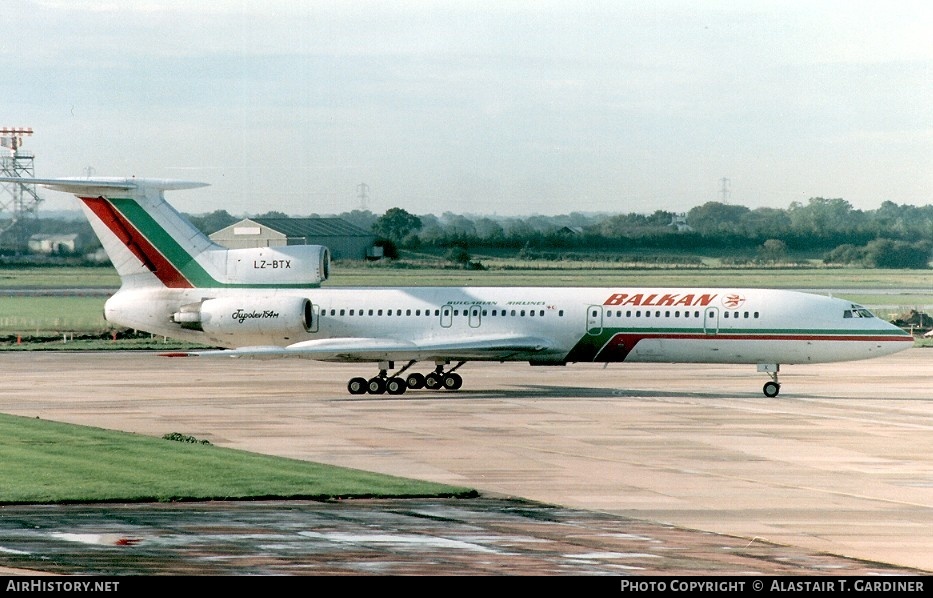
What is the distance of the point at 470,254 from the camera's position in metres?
68.4

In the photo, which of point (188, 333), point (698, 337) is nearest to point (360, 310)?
point (188, 333)

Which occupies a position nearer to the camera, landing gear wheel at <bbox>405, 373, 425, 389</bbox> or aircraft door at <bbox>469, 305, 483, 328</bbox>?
aircraft door at <bbox>469, 305, 483, 328</bbox>

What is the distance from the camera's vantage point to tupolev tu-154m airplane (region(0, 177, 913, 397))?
3775cm

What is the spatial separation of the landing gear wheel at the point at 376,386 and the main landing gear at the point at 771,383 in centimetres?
1073

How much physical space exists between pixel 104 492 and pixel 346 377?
2422 centimetres

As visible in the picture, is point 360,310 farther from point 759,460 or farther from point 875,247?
point 875,247

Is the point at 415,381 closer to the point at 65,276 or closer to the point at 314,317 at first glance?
the point at 314,317

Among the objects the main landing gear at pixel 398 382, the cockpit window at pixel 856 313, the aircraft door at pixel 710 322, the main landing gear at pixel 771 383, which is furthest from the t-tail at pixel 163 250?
the cockpit window at pixel 856 313

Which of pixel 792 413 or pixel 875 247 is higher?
pixel 875 247

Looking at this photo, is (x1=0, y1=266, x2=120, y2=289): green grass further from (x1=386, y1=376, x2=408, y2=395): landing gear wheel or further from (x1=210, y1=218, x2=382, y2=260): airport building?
(x1=386, y1=376, x2=408, y2=395): landing gear wheel

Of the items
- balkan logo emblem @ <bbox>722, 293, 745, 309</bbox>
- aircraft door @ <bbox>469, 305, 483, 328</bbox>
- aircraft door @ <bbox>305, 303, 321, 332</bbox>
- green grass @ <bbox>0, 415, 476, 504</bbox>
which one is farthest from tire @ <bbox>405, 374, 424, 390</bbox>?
green grass @ <bbox>0, 415, 476, 504</bbox>

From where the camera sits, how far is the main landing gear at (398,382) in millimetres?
38750

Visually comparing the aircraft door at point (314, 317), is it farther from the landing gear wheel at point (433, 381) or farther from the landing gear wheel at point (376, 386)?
the landing gear wheel at point (433, 381)

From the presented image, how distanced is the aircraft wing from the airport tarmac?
3.89 ft
